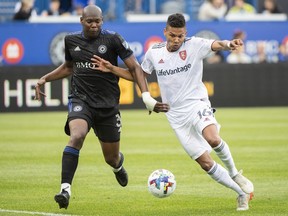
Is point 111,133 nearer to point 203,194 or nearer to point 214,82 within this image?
point 203,194

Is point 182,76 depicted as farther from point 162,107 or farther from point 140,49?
point 140,49

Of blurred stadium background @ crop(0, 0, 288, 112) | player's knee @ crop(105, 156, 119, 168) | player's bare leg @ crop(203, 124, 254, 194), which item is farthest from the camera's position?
blurred stadium background @ crop(0, 0, 288, 112)

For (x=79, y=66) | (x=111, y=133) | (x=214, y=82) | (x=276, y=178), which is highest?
(x=79, y=66)

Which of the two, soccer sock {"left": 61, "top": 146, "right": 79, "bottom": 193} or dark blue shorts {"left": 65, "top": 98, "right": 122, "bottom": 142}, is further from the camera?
dark blue shorts {"left": 65, "top": 98, "right": 122, "bottom": 142}

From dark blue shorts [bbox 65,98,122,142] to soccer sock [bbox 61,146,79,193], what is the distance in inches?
19.9

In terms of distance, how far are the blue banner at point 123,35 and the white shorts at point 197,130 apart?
18.8 m

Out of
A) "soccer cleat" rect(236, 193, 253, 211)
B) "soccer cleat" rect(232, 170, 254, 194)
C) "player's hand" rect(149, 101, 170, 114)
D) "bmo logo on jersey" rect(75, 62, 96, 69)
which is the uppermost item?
"bmo logo on jersey" rect(75, 62, 96, 69)

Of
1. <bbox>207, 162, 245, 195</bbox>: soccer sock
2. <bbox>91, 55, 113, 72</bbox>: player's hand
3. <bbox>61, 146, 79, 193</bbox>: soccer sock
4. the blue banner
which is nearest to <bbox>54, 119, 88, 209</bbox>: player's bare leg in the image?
<bbox>61, 146, 79, 193</bbox>: soccer sock

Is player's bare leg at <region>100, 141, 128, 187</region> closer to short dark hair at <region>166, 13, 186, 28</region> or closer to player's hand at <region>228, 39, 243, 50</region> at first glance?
short dark hair at <region>166, 13, 186, 28</region>

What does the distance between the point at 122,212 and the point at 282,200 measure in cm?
208

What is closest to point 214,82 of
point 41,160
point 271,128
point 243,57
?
point 243,57

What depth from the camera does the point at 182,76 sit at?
10961 mm

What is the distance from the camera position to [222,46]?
34.8 ft

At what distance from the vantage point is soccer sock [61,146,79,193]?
10.4 metres
